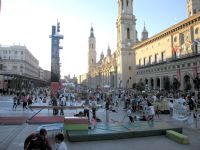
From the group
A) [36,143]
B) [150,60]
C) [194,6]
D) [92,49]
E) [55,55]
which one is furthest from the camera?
[92,49]

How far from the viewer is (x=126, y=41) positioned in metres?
83.3

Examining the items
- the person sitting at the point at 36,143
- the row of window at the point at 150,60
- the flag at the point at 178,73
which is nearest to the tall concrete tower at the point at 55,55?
the person sitting at the point at 36,143

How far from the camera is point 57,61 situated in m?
30.2

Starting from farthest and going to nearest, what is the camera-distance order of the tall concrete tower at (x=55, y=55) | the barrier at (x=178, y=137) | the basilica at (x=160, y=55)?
the basilica at (x=160, y=55)
the tall concrete tower at (x=55, y=55)
the barrier at (x=178, y=137)

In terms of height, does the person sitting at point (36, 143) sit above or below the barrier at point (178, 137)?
above

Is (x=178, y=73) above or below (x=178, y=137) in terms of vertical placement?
above

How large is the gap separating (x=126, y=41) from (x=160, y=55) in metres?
23.8

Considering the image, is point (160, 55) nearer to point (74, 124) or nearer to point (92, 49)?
point (74, 124)

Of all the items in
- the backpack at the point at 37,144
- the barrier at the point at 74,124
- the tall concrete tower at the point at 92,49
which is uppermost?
the tall concrete tower at the point at 92,49

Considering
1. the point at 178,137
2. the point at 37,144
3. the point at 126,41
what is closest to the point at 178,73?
the point at 126,41

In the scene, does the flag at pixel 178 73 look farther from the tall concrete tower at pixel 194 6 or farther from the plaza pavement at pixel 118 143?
the tall concrete tower at pixel 194 6

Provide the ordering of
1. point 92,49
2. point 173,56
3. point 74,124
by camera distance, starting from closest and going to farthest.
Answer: point 74,124
point 173,56
point 92,49

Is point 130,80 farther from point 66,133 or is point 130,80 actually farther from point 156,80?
point 66,133

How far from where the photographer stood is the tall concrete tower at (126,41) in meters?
82.8
